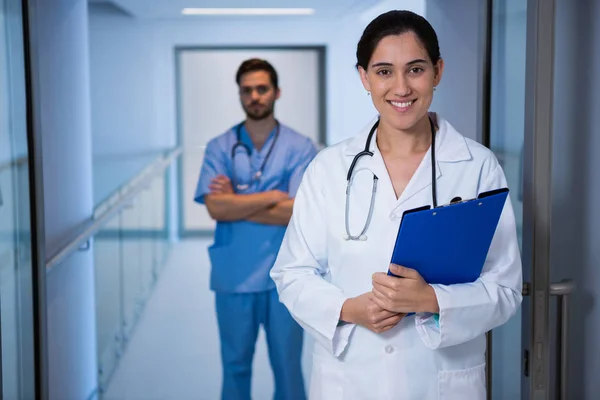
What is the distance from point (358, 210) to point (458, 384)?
1.17 feet

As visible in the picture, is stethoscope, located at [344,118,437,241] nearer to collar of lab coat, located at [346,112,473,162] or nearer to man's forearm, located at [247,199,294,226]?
collar of lab coat, located at [346,112,473,162]

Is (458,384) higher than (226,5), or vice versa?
(226,5)

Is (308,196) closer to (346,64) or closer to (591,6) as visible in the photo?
(591,6)

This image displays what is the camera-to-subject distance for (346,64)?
9.25 ft

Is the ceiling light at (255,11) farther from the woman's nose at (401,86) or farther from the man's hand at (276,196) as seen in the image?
the woman's nose at (401,86)

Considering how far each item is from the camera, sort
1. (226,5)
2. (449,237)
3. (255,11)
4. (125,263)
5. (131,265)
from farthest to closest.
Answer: (131,265) → (125,263) → (255,11) → (226,5) → (449,237)

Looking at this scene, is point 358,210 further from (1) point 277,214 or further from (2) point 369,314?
(1) point 277,214

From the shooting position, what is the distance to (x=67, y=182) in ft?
8.36

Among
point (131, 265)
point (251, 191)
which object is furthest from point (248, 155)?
point (131, 265)

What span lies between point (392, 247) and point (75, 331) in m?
1.46

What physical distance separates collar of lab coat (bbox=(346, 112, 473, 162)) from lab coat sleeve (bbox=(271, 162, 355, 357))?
0.30ft

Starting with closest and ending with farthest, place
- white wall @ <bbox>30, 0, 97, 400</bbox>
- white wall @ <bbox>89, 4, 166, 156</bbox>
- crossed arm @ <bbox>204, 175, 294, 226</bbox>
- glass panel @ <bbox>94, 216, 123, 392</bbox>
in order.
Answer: white wall @ <bbox>30, 0, 97, 400</bbox>
crossed arm @ <bbox>204, 175, 294, 226</bbox>
glass panel @ <bbox>94, 216, 123, 392</bbox>
white wall @ <bbox>89, 4, 166, 156</bbox>

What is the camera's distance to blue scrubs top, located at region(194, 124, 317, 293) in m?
A: 2.53

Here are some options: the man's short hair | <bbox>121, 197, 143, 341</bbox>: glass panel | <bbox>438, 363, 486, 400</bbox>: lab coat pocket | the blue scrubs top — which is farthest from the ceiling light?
<bbox>438, 363, 486, 400</bbox>: lab coat pocket
